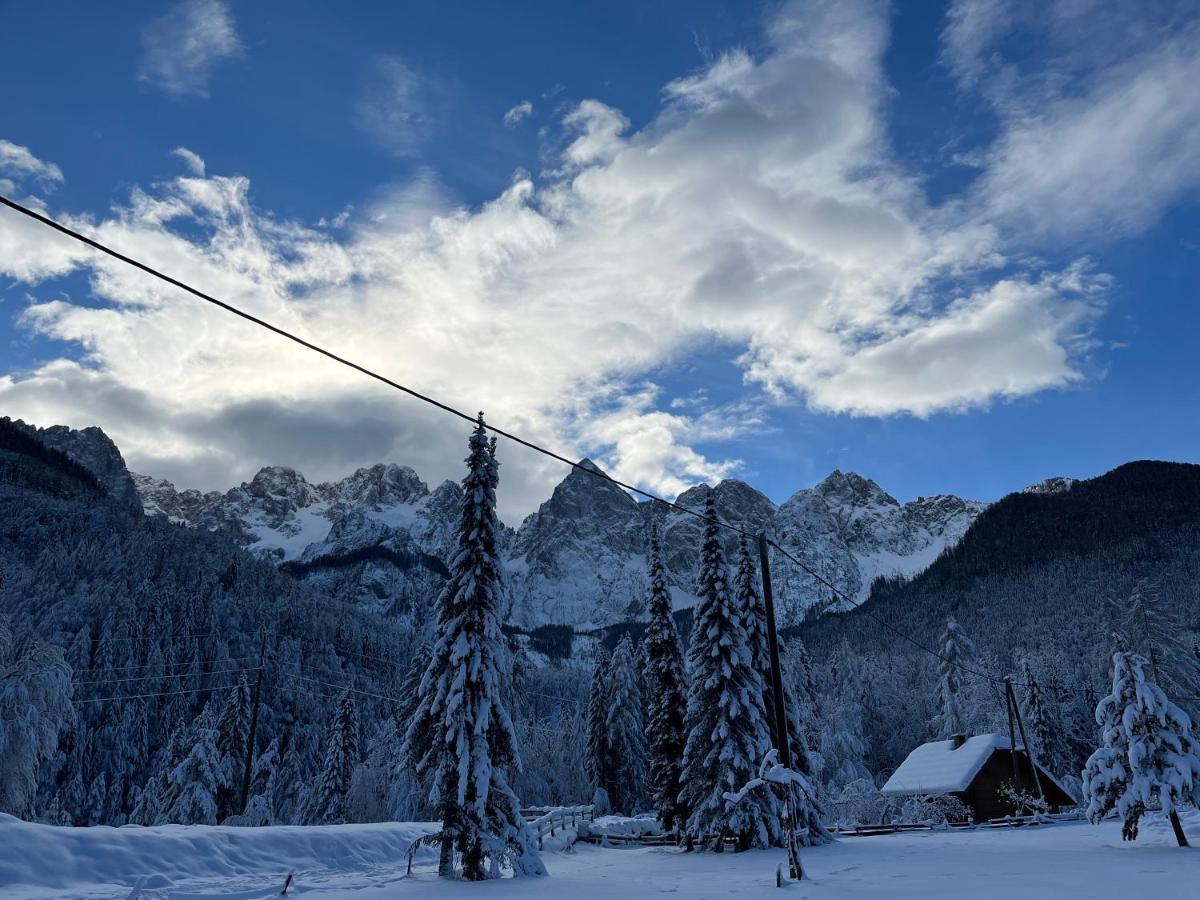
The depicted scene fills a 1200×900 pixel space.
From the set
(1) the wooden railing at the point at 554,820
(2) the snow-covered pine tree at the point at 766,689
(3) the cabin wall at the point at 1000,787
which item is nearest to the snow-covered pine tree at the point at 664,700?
(1) the wooden railing at the point at 554,820

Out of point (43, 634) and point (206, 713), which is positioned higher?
point (43, 634)

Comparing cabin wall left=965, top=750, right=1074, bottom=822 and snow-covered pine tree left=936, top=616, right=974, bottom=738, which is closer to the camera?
cabin wall left=965, top=750, right=1074, bottom=822

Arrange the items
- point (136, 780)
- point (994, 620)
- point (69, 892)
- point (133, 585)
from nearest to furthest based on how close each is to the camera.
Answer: point (69, 892) < point (136, 780) < point (133, 585) < point (994, 620)

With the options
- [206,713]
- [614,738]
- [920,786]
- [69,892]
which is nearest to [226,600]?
[206,713]

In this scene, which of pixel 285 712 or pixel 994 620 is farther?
pixel 994 620

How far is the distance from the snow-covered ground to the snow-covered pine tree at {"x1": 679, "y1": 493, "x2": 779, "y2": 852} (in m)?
2.56


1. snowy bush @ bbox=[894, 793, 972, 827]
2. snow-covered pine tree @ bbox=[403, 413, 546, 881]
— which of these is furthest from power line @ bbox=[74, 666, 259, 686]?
snow-covered pine tree @ bbox=[403, 413, 546, 881]

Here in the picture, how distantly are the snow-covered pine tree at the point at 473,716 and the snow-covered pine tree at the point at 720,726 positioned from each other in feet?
29.0

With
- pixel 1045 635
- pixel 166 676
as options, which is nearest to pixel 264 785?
pixel 166 676

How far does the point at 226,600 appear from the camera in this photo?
132125mm

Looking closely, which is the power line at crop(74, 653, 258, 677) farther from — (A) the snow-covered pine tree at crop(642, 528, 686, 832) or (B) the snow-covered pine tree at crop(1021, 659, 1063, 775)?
(B) the snow-covered pine tree at crop(1021, 659, 1063, 775)

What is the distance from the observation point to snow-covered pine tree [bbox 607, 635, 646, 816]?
181 ft

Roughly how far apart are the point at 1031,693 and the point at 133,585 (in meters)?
126

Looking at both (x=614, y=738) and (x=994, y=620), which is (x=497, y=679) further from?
(x=994, y=620)
